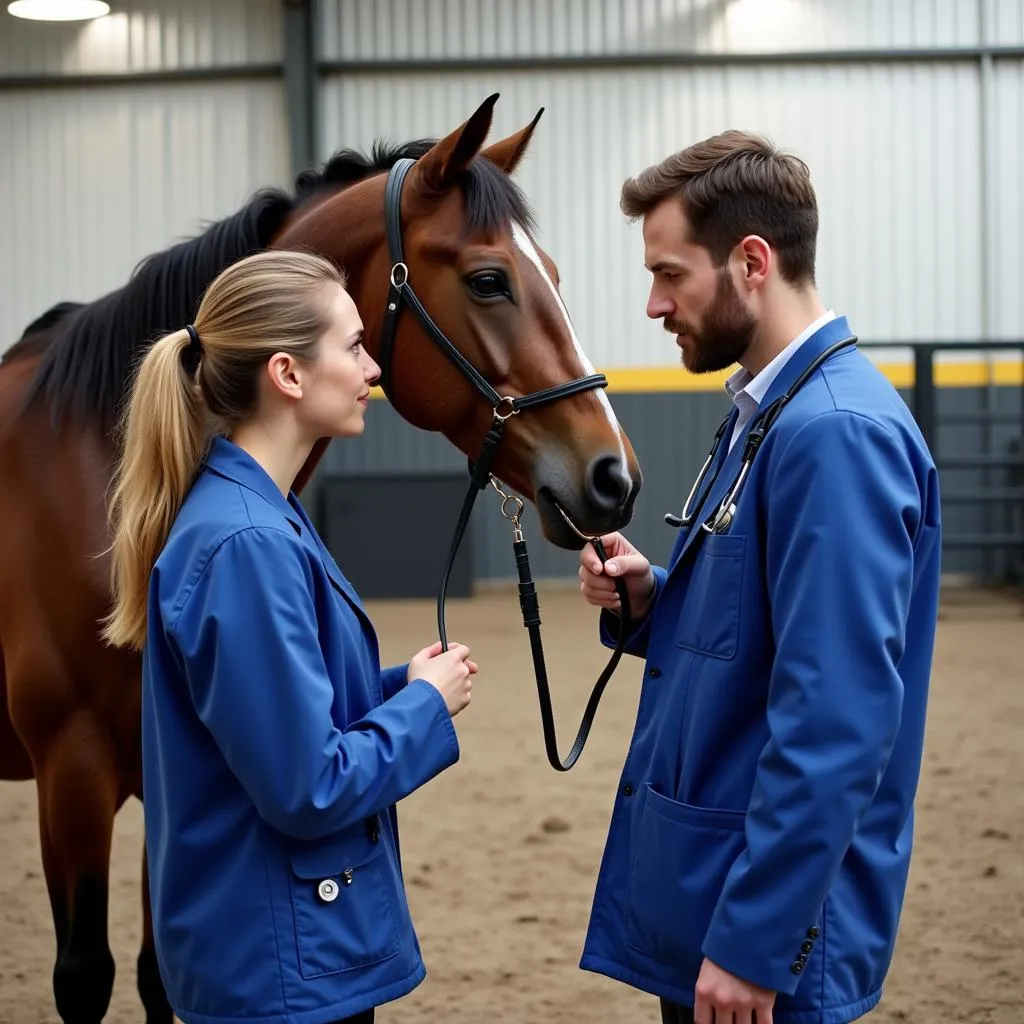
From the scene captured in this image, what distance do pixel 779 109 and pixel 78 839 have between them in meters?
8.81

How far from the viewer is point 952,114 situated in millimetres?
9742

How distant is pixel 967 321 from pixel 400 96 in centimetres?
462

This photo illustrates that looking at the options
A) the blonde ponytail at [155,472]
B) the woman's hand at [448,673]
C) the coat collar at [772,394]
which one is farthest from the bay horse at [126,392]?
the blonde ponytail at [155,472]

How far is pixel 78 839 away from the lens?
2203 millimetres

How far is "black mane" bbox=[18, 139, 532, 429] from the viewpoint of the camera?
228cm

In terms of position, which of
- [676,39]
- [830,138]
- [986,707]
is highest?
[676,39]

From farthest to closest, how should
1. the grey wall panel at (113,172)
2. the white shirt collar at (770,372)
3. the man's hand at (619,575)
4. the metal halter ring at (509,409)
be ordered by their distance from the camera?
the grey wall panel at (113,172) → the metal halter ring at (509,409) → the man's hand at (619,575) → the white shirt collar at (770,372)

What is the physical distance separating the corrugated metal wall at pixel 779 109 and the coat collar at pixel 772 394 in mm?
8302

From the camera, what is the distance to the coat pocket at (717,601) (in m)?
1.42

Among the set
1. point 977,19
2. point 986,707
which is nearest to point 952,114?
point 977,19

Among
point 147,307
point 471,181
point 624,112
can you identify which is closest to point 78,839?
point 147,307

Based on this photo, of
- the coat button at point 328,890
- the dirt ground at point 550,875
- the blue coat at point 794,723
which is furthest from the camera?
the dirt ground at point 550,875

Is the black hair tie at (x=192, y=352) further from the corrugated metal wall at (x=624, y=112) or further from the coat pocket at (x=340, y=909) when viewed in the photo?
the corrugated metal wall at (x=624, y=112)

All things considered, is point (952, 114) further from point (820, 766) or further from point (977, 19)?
point (820, 766)
